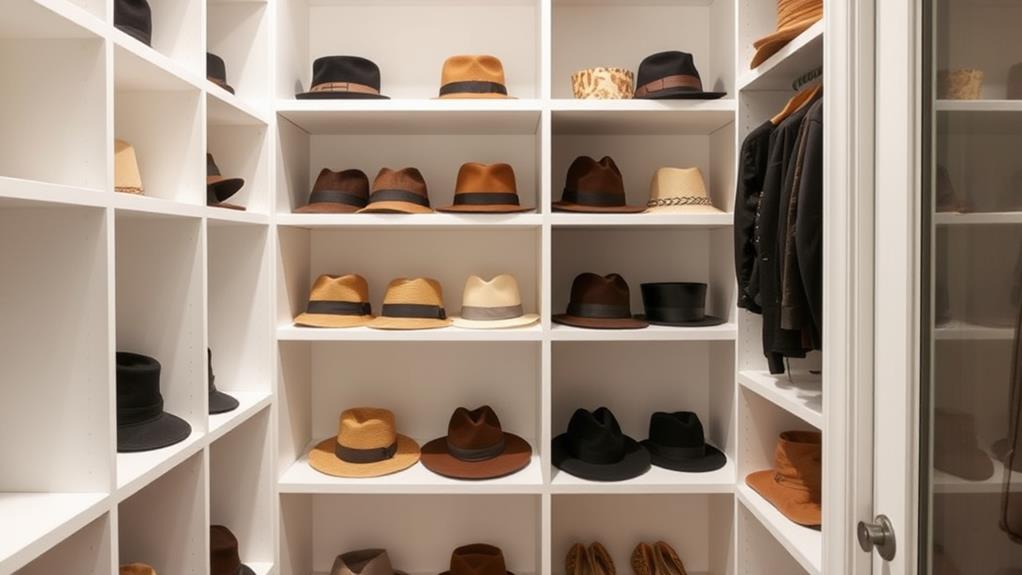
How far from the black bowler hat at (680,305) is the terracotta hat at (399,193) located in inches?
29.2

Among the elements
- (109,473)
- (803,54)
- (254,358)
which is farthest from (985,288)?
(254,358)

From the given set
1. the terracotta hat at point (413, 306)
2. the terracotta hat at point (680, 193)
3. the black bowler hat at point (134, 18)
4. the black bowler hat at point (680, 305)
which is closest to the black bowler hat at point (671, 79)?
the terracotta hat at point (680, 193)

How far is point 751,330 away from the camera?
200 centimetres

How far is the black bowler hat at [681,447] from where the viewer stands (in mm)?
2107

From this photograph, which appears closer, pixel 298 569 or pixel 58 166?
pixel 58 166

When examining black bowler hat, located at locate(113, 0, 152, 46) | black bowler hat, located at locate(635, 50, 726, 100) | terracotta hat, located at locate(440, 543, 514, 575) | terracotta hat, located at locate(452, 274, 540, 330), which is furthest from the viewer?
terracotta hat, located at locate(440, 543, 514, 575)

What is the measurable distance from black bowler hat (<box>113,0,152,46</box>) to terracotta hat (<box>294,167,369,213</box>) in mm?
727

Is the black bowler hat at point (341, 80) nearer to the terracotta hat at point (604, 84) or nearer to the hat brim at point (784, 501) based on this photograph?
the terracotta hat at point (604, 84)

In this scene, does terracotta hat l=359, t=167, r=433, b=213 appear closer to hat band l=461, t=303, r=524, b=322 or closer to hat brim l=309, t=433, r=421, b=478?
hat band l=461, t=303, r=524, b=322

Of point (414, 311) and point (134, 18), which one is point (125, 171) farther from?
point (414, 311)

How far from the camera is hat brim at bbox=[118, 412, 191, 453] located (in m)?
1.39

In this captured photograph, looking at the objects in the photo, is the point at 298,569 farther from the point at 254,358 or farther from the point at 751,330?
the point at 751,330

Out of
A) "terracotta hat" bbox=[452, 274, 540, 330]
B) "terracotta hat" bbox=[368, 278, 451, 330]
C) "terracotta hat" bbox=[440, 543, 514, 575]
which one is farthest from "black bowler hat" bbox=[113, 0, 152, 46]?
"terracotta hat" bbox=[440, 543, 514, 575]

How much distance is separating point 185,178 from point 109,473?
666 millimetres
